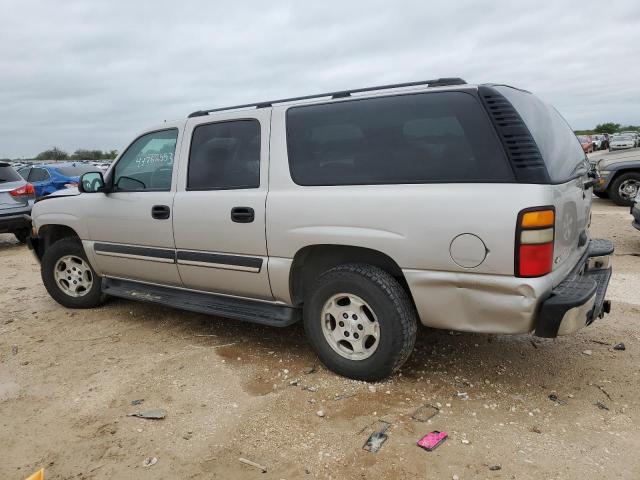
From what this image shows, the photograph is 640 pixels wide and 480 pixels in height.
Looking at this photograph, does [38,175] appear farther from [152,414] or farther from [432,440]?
[432,440]

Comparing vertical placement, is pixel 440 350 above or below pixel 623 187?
below

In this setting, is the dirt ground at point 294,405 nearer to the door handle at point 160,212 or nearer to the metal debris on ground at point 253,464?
the metal debris on ground at point 253,464

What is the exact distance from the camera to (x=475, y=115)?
9.71ft

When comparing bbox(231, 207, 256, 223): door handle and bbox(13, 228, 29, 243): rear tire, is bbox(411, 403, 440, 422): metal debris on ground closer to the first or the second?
bbox(231, 207, 256, 223): door handle

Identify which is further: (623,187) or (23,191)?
(623,187)

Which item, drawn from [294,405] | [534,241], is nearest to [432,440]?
[294,405]

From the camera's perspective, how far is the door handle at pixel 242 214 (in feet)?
12.1

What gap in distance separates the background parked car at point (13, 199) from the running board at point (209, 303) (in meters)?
5.65

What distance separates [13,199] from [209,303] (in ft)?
23.6

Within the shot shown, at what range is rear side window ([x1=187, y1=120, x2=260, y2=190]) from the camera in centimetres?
382

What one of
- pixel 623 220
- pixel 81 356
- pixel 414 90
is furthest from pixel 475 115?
pixel 623 220

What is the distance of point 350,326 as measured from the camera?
345cm

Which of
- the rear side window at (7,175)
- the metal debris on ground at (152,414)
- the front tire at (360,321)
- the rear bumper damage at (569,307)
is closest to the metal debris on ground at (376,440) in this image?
the front tire at (360,321)

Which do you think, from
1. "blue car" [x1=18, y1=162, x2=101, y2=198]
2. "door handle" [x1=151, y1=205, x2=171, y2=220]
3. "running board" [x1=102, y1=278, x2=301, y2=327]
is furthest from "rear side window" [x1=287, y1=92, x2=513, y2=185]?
"blue car" [x1=18, y1=162, x2=101, y2=198]
